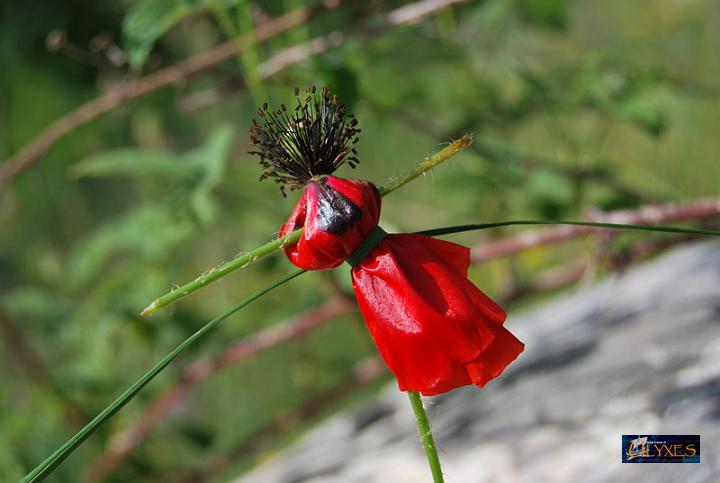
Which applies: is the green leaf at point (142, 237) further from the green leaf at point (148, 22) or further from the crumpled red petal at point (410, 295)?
the crumpled red petal at point (410, 295)

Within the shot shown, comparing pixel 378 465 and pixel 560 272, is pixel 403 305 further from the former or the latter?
pixel 560 272

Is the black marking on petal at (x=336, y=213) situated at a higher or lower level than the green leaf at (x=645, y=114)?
lower

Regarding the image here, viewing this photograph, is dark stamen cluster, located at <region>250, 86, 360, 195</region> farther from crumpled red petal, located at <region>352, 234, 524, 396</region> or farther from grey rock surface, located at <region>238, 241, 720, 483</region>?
grey rock surface, located at <region>238, 241, 720, 483</region>

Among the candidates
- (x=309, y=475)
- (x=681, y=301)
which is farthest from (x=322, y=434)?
(x=681, y=301)
